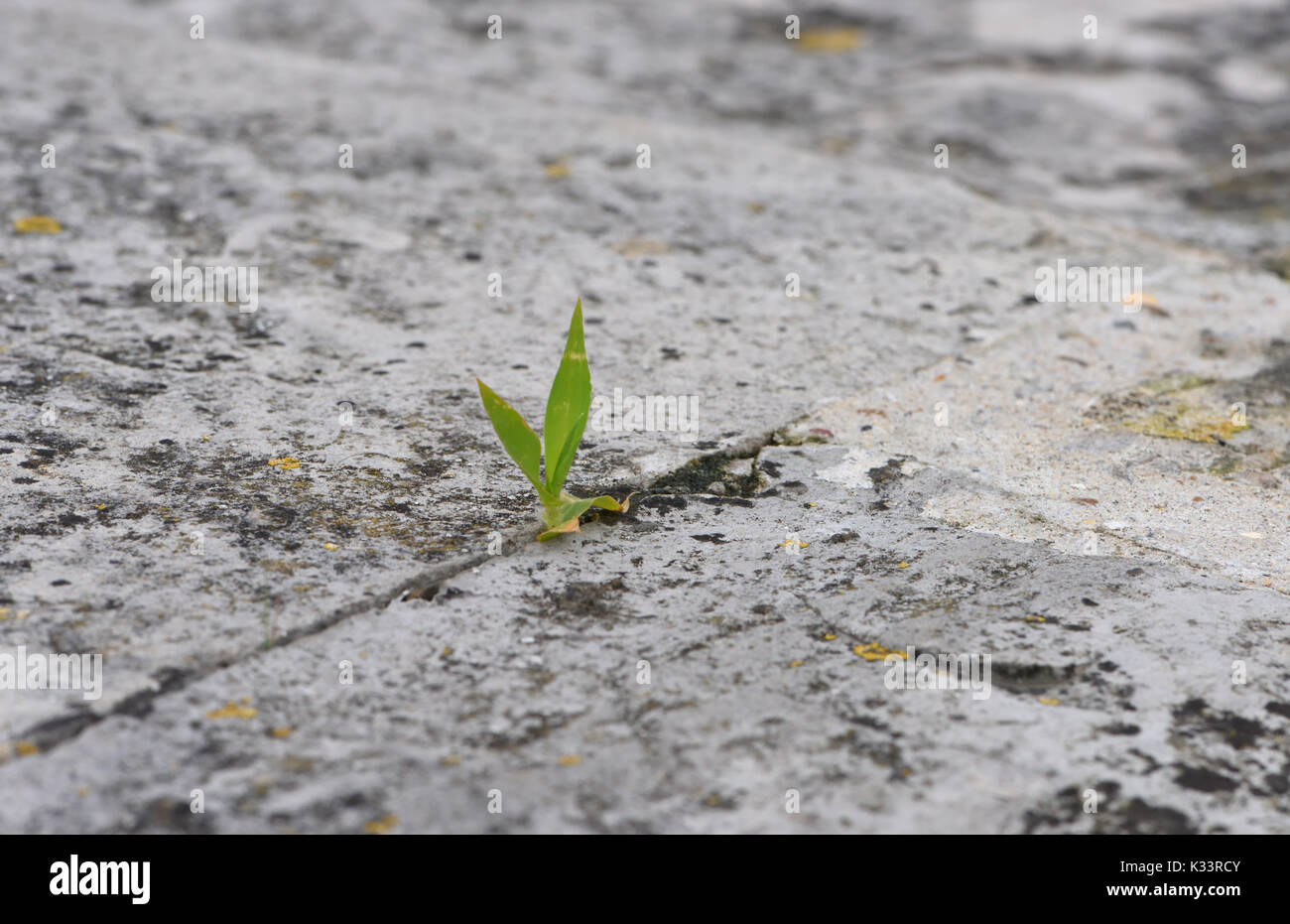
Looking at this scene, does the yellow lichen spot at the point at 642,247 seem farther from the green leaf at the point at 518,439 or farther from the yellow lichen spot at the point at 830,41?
the yellow lichen spot at the point at 830,41

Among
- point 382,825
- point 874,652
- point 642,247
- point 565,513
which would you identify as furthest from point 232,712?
point 642,247

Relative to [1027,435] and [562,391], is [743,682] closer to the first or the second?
[562,391]

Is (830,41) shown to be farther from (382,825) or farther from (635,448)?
(382,825)

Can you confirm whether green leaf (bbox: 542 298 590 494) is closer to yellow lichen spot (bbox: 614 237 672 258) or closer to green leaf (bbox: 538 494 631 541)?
green leaf (bbox: 538 494 631 541)

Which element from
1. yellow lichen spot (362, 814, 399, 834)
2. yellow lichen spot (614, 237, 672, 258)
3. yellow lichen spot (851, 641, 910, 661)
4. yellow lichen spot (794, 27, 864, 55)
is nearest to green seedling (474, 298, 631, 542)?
yellow lichen spot (851, 641, 910, 661)

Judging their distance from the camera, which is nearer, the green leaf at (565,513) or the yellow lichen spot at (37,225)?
the green leaf at (565,513)

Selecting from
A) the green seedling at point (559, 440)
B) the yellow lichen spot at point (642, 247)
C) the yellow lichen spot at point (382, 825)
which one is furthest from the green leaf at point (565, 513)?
the yellow lichen spot at point (642, 247)
